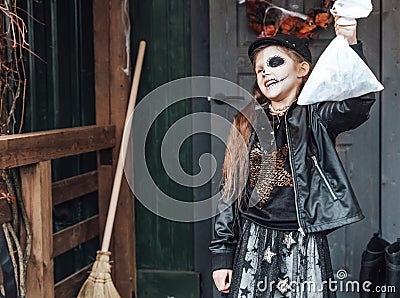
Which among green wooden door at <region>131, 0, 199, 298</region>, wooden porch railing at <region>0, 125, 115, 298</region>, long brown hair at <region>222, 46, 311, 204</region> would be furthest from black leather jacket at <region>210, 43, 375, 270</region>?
green wooden door at <region>131, 0, 199, 298</region>

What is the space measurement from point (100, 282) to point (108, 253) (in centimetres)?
15

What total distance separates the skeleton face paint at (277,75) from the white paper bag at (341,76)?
18 centimetres

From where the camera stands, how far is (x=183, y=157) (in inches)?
150

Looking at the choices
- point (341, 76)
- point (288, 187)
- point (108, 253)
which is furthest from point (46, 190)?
point (341, 76)

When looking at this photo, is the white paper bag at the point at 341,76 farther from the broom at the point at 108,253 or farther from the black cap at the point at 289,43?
the broom at the point at 108,253

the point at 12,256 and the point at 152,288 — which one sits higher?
the point at 12,256

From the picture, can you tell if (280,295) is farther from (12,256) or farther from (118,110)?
(118,110)

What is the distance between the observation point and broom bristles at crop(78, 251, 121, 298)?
3.31 metres

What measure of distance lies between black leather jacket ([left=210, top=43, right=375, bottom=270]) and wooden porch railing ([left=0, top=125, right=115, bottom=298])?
1.06 meters

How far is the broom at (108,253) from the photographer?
3322 mm

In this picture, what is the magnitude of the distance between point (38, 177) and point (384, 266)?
5.31 ft

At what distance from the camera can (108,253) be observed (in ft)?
11.2

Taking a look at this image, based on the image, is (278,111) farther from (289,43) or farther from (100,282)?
(100,282)

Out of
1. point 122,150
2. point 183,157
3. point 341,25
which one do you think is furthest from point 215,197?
point 341,25
